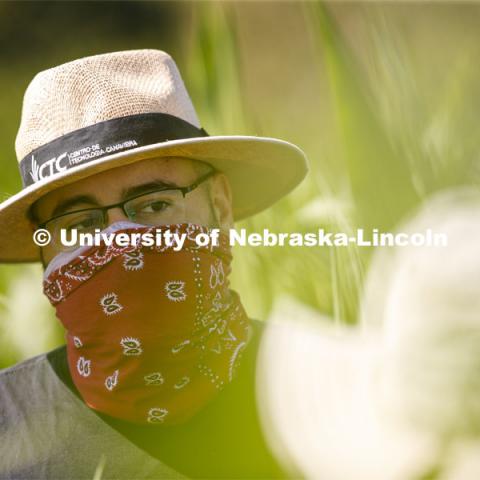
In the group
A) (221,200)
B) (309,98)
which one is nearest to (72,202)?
(221,200)

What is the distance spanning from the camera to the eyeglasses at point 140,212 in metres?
1.37

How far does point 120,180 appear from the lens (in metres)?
1.37

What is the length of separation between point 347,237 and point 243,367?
432 mm

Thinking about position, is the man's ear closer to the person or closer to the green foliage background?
the person

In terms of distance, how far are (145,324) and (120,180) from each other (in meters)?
0.33

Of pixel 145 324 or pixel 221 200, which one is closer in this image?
pixel 145 324

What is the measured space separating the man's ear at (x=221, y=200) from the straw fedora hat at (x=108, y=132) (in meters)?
0.04

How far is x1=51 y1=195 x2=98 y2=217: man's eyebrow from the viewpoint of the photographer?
1379mm

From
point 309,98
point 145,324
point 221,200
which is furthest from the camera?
point 309,98

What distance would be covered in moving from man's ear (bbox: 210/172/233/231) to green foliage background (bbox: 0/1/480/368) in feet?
0.49

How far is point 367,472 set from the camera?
1.48 metres

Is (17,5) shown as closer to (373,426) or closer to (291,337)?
(291,337)

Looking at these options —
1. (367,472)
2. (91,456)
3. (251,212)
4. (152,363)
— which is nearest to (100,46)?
(251,212)

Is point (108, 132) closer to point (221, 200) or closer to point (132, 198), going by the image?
point (132, 198)
